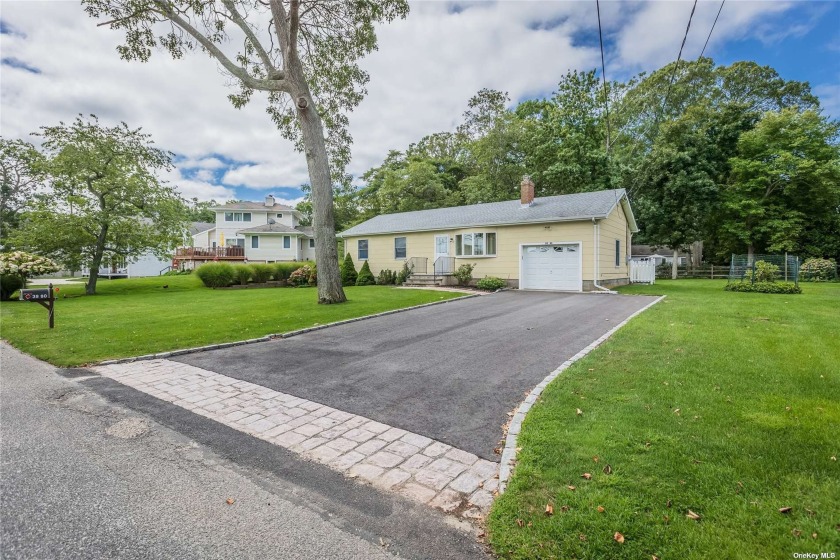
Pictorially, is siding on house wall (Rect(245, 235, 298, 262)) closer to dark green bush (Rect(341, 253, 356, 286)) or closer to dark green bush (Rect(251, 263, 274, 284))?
dark green bush (Rect(251, 263, 274, 284))

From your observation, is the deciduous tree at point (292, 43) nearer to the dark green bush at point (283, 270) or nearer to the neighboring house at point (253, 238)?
the dark green bush at point (283, 270)

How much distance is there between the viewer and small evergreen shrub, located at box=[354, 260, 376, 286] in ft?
72.0

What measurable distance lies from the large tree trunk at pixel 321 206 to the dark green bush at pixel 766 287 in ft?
49.3

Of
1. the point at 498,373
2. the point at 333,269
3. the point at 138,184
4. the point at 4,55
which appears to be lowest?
the point at 498,373

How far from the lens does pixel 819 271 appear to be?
22.5 metres

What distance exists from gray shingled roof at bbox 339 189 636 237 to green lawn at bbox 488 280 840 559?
451 inches

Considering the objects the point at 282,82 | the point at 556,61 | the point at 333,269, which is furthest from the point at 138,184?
the point at 556,61

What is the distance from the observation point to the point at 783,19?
741 cm

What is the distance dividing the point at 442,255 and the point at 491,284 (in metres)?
3.91

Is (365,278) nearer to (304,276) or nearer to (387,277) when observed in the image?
(387,277)

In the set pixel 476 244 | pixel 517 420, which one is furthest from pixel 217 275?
pixel 517 420

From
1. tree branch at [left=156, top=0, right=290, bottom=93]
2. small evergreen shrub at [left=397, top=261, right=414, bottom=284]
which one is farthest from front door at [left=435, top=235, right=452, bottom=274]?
tree branch at [left=156, top=0, right=290, bottom=93]

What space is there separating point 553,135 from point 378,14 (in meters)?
16.9

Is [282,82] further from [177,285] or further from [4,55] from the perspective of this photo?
[177,285]
